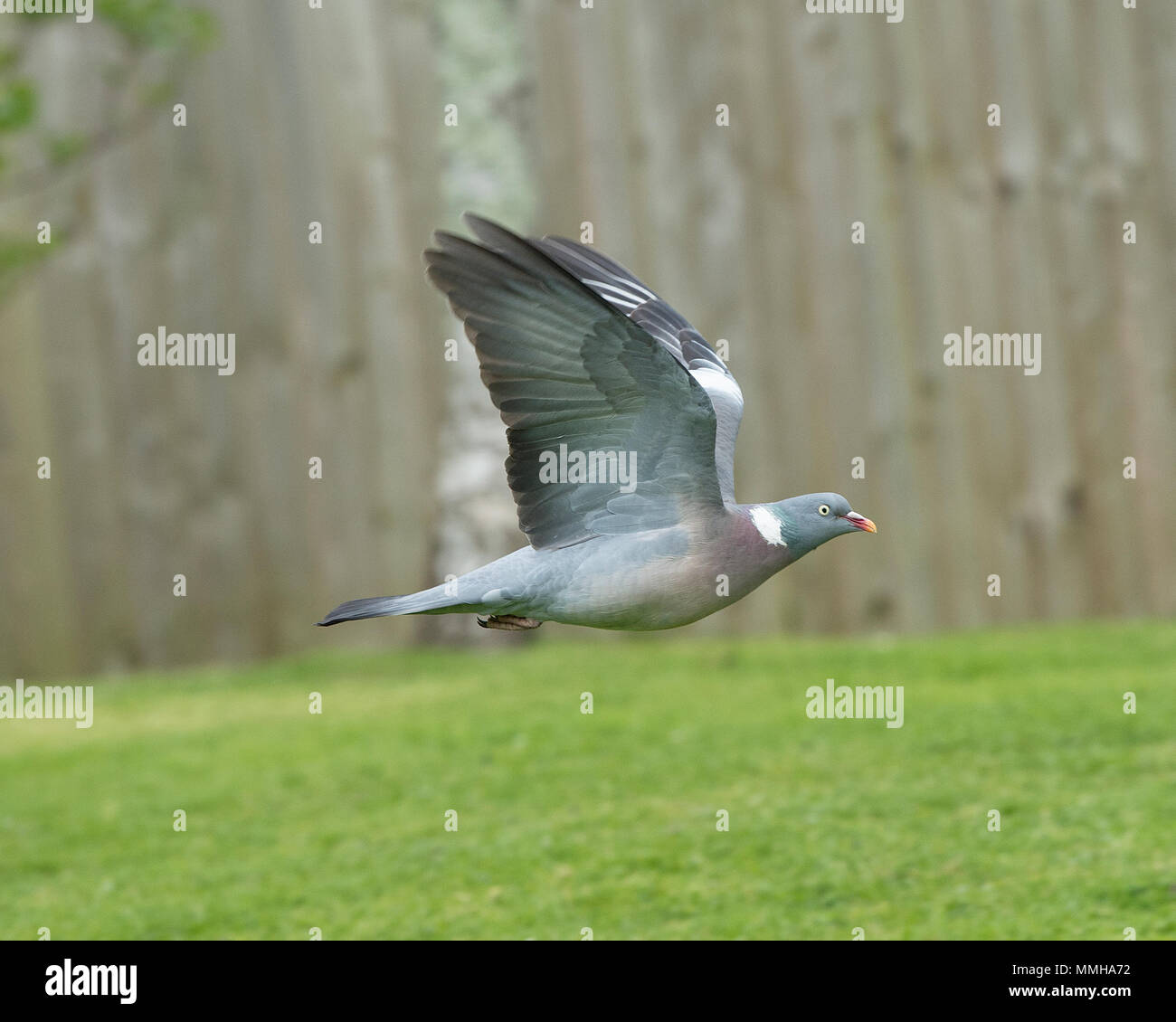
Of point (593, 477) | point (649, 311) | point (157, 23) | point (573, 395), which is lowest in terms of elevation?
point (593, 477)

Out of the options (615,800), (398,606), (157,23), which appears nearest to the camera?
(398,606)

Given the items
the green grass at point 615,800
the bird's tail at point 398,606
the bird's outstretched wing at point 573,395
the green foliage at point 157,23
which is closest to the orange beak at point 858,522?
the bird's outstretched wing at point 573,395

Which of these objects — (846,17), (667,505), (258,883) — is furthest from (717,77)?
(667,505)

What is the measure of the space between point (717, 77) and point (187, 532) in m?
3.28

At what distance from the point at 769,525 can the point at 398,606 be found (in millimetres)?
634

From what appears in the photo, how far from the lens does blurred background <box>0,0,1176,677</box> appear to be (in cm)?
658

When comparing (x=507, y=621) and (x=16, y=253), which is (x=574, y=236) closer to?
(x=16, y=253)

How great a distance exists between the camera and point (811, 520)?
2.48 m

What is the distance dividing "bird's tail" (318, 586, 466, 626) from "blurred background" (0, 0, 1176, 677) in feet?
14.0

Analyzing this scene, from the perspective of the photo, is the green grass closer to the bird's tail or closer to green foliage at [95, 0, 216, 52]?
the bird's tail

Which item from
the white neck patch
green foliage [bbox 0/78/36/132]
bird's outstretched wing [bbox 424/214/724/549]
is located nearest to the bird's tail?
bird's outstretched wing [bbox 424/214/724/549]

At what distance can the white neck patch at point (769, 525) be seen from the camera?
8.00 ft

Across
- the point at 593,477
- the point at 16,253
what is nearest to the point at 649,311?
the point at 593,477

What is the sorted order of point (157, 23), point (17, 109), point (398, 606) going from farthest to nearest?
point (157, 23) < point (17, 109) < point (398, 606)
